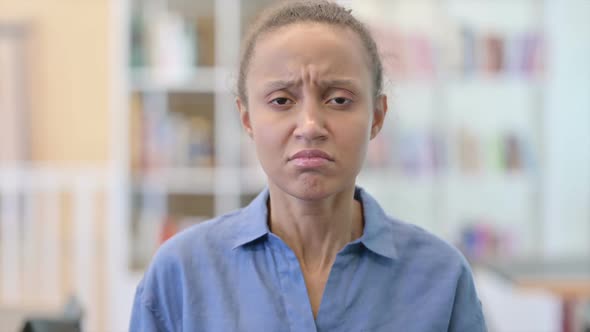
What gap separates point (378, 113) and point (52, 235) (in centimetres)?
277

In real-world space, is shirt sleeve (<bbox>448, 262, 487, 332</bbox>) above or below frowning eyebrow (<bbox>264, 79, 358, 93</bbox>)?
below

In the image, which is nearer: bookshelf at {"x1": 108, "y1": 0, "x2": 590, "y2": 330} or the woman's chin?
the woman's chin

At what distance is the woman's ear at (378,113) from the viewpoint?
1066mm

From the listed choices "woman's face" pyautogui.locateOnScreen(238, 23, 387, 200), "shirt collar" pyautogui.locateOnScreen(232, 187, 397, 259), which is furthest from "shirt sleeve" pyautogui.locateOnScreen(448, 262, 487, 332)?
"woman's face" pyautogui.locateOnScreen(238, 23, 387, 200)

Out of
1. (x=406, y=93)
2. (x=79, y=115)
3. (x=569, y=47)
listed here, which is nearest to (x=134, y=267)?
(x=79, y=115)

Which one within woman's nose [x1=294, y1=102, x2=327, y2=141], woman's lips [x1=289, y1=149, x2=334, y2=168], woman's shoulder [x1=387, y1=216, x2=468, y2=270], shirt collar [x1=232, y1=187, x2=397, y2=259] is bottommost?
woman's shoulder [x1=387, y1=216, x2=468, y2=270]

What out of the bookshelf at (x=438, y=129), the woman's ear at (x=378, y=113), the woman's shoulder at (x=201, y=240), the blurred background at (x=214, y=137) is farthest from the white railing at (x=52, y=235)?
the woman's ear at (x=378, y=113)

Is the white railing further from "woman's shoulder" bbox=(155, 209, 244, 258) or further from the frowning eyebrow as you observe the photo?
the frowning eyebrow

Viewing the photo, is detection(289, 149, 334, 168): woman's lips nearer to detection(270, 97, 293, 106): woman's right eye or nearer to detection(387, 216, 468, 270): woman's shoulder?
detection(270, 97, 293, 106): woman's right eye

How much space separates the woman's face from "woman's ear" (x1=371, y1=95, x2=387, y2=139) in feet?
0.19

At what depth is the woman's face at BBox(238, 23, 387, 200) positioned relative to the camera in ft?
3.13

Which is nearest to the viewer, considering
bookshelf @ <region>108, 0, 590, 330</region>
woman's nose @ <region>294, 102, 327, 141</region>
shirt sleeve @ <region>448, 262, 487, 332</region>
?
woman's nose @ <region>294, 102, 327, 141</region>

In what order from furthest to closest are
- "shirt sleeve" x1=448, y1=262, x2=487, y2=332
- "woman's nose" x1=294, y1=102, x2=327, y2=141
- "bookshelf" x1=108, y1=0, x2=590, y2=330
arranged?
1. "bookshelf" x1=108, y1=0, x2=590, y2=330
2. "shirt sleeve" x1=448, y1=262, x2=487, y2=332
3. "woman's nose" x1=294, y1=102, x2=327, y2=141

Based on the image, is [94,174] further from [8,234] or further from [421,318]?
[421,318]
